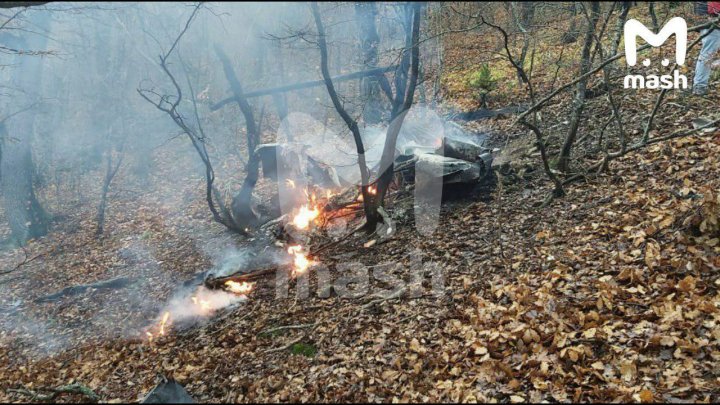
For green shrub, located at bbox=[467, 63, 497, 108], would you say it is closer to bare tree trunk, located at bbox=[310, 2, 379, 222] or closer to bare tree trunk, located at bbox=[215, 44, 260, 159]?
bare tree trunk, located at bbox=[310, 2, 379, 222]

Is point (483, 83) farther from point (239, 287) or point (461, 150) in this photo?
point (239, 287)

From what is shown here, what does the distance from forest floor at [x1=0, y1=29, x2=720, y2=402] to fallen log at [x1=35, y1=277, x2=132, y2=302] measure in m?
0.23

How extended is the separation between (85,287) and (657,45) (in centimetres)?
1352

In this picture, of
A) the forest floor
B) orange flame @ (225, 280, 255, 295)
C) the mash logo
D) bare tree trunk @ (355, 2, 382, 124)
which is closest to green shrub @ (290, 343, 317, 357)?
the forest floor

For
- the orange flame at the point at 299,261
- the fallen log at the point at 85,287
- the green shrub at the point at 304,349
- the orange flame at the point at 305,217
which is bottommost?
the fallen log at the point at 85,287

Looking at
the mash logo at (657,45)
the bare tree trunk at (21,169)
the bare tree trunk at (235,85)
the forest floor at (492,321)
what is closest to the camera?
the forest floor at (492,321)

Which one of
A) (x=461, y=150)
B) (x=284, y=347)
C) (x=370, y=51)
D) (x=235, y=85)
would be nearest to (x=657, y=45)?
(x=461, y=150)

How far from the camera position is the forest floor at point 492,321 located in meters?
4.46

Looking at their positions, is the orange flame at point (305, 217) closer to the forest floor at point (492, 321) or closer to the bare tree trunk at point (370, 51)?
the forest floor at point (492, 321)

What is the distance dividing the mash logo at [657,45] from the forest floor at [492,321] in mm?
716

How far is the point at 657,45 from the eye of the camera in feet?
24.6

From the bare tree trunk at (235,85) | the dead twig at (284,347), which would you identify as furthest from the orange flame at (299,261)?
the bare tree trunk at (235,85)

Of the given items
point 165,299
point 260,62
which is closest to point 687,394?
point 165,299

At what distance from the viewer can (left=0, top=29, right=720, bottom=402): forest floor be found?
14.6 feet
